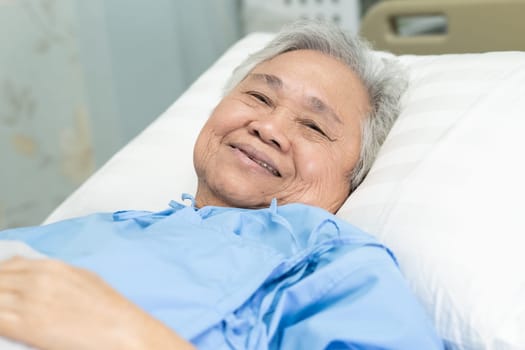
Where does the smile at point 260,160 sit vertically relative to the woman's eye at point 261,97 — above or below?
below

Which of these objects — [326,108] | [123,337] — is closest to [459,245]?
[326,108]

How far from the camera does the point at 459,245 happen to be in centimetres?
116

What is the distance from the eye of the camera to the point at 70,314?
2.94ft

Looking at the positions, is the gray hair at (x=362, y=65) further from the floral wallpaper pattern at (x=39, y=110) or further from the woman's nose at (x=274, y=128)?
the floral wallpaper pattern at (x=39, y=110)

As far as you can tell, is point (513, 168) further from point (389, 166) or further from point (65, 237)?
point (65, 237)

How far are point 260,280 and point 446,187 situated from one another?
39 cm

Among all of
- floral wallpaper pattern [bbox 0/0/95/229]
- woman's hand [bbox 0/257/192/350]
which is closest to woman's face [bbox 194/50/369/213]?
woman's hand [bbox 0/257/192/350]

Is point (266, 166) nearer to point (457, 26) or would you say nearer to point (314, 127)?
point (314, 127)

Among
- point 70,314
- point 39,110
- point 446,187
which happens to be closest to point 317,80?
point 446,187

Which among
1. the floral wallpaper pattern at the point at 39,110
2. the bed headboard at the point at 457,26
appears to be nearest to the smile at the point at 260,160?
the bed headboard at the point at 457,26

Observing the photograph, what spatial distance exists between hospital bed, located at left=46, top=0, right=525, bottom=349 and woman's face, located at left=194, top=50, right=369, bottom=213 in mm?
79

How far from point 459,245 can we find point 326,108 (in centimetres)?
35

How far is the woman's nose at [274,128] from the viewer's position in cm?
129

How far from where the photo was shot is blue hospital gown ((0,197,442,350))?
0.98 m
